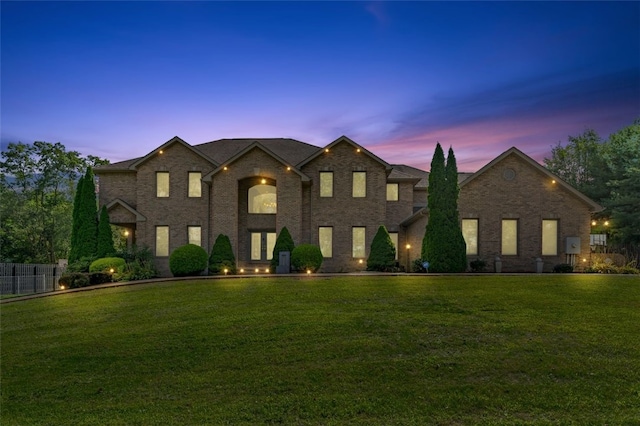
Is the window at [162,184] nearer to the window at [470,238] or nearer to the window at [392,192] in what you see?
the window at [392,192]

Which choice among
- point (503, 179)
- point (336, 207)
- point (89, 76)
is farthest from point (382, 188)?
point (89, 76)

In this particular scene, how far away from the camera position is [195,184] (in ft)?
82.1

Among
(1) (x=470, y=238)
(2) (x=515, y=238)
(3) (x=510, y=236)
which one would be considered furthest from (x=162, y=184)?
(2) (x=515, y=238)

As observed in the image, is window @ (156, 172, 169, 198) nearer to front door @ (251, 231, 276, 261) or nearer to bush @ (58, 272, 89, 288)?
front door @ (251, 231, 276, 261)

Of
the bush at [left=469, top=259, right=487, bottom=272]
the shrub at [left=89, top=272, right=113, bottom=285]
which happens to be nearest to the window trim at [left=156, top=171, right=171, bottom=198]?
the shrub at [left=89, top=272, right=113, bottom=285]

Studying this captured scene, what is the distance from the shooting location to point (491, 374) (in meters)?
6.48

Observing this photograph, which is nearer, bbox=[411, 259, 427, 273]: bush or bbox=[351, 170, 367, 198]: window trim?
bbox=[411, 259, 427, 273]: bush

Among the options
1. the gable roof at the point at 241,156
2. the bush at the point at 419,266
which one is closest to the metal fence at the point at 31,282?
the gable roof at the point at 241,156

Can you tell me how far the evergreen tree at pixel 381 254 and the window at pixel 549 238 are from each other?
8.76 meters

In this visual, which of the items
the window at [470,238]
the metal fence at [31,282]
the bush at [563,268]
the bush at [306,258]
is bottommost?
the metal fence at [31,282]

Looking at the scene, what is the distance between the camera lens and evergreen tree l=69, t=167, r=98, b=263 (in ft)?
77.4

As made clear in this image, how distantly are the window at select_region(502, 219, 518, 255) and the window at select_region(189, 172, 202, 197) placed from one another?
1898 centimetres

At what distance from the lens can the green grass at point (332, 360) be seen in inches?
219

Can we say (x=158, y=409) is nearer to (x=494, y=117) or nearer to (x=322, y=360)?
(x=322, y=360)
